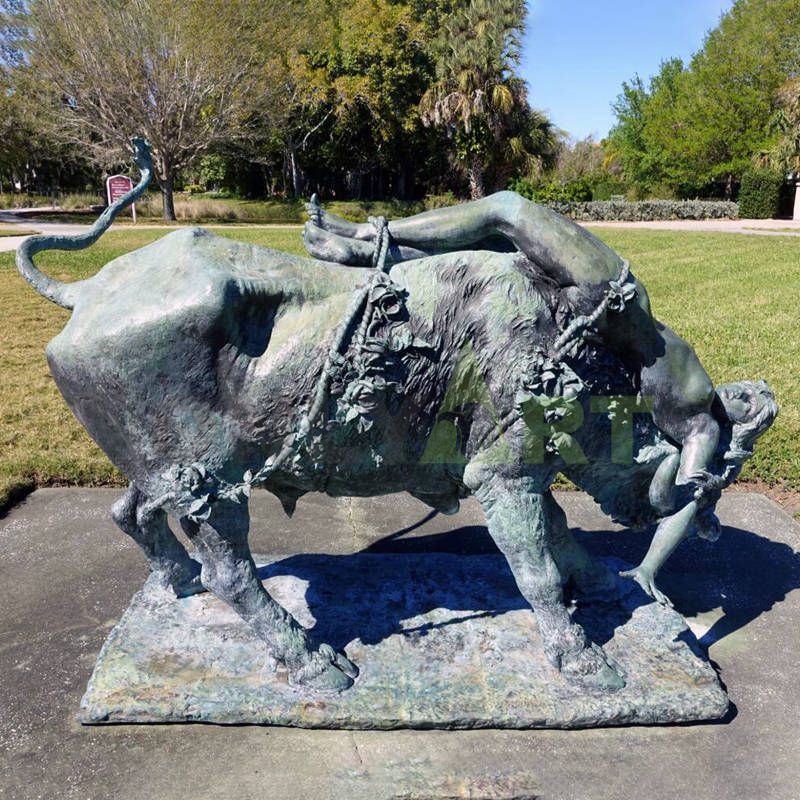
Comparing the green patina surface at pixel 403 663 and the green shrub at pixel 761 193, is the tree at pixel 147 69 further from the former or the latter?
the green patina surface at pixel 403 663

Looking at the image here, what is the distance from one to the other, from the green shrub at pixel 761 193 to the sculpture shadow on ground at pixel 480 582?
32.7 meters

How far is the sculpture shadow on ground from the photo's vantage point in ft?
10.8

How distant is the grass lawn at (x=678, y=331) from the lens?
540 centimetres

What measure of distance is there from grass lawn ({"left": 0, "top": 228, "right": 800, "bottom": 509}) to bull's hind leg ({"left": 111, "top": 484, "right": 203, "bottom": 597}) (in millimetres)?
1952

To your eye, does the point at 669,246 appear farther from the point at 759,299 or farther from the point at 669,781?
the point at 669,781

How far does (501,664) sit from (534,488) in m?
0.75

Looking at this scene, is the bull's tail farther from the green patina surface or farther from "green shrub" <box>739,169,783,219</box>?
"green shrub" <box>739,169,783,219</box>

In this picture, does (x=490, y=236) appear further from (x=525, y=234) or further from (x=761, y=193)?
(x=761, y=193)

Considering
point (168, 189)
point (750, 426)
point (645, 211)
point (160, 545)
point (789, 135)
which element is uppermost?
point (789, 135)

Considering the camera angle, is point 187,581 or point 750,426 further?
point 187,581

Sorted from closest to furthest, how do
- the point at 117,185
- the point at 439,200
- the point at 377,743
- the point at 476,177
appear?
the point at 377,743 → the point at 117,185 → the point at 476,177 → the point at 439,200

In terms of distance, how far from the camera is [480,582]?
11.7 ft

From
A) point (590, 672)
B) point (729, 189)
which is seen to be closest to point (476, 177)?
point (729, 189)

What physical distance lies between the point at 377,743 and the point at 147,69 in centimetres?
2844
